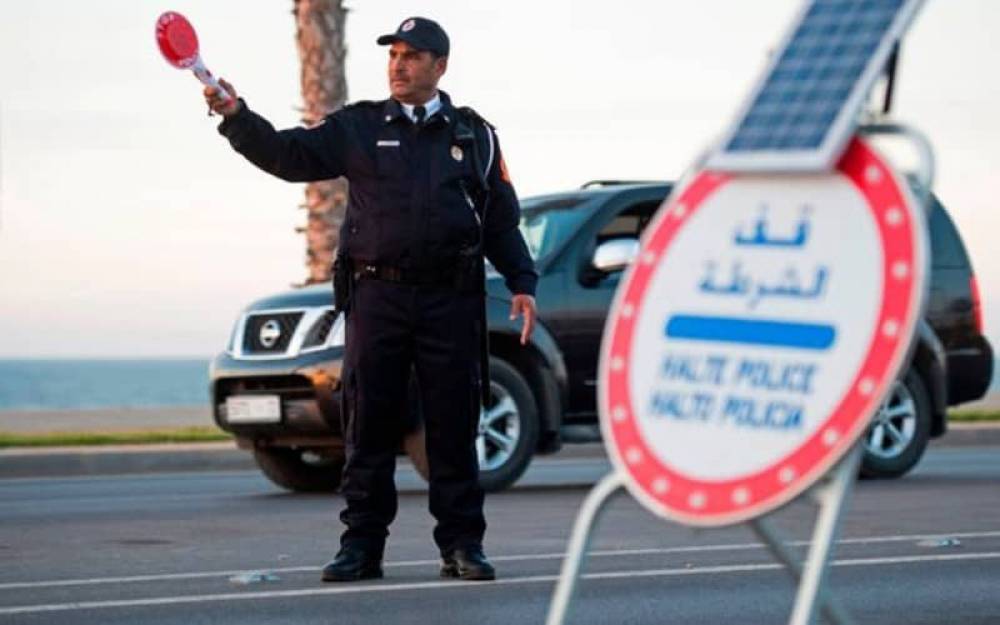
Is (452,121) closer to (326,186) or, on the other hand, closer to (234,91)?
(234,91)

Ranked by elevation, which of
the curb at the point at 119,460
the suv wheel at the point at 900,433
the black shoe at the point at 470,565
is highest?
the black shoe at the point at 470,565

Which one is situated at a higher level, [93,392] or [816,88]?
[816,88]

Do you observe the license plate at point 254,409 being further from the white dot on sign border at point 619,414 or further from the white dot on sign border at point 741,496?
the white dot on sign border at point 741,496

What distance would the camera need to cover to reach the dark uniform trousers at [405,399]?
336 inches

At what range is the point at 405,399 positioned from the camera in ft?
28.7

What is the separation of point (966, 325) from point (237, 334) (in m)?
4.47

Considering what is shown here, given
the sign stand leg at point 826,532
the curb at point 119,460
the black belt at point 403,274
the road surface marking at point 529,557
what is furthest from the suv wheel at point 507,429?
the sign stand leg at point 826,532

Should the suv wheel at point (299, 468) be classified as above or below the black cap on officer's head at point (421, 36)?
below

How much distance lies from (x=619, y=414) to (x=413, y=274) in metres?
4.39

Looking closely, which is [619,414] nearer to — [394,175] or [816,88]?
[816,88]

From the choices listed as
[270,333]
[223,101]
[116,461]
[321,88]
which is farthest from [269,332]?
[321,88]

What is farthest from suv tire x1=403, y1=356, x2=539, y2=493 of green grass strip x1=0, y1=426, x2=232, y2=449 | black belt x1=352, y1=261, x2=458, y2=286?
green grass strip x1=0, y1=426, x2=232, y2=449

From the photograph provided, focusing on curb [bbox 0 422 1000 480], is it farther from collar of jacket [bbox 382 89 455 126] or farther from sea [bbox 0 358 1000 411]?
sea [bbox 0 358 1000 411]

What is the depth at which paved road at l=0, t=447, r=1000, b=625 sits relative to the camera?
25.3ft
